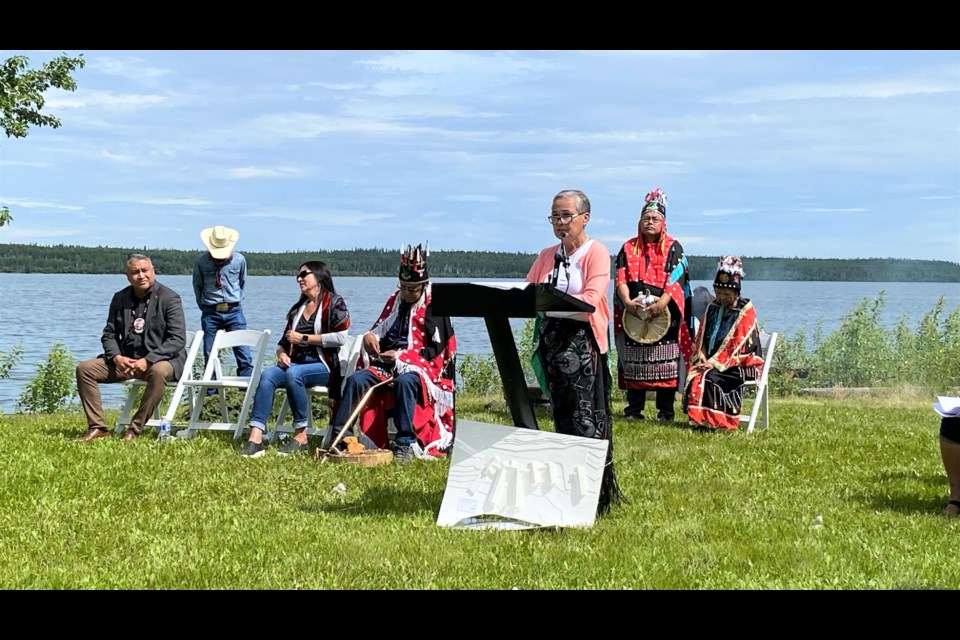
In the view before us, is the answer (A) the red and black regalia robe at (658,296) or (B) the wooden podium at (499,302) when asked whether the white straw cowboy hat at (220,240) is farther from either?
(B) the wooden podium at (499,302)

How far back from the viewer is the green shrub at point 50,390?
14375mm

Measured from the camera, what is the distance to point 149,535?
6.15 m

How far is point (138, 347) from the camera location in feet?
32.2

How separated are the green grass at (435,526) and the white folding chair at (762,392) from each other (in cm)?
73

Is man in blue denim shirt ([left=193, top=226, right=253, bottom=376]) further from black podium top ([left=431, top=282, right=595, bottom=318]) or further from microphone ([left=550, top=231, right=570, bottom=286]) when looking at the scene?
black podium top ([left=431, top=282, right=595, bottom=318])

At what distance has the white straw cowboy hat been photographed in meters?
11.5

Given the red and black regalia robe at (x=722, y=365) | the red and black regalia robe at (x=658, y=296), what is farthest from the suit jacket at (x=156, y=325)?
the red and black regalia robe at (x=722, y=365)

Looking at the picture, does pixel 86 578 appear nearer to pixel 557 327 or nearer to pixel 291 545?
pixel 291 545

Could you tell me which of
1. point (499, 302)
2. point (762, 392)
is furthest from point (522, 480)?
point (762, 392)

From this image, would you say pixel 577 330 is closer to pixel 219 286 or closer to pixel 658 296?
pixel 658 296

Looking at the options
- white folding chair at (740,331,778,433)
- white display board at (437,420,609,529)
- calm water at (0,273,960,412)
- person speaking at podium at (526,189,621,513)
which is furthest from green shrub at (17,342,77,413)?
person speaking at podium at (526,189,621,513)
